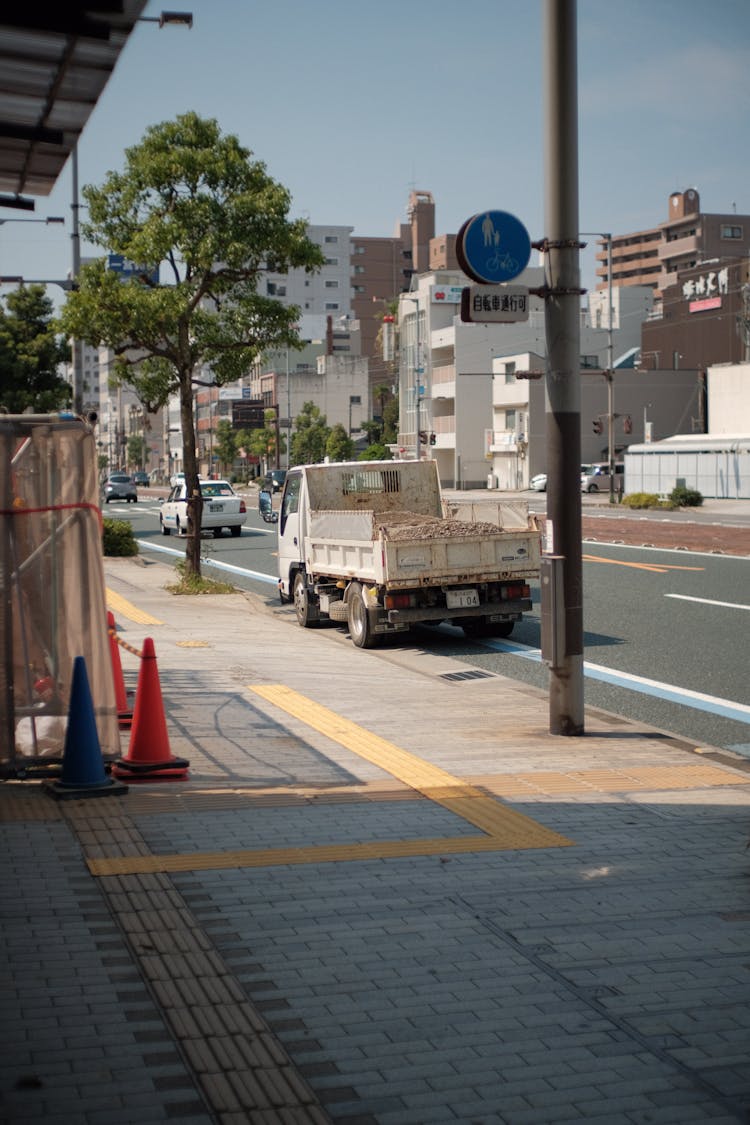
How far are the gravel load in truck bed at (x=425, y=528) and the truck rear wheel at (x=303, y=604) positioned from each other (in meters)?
1.63

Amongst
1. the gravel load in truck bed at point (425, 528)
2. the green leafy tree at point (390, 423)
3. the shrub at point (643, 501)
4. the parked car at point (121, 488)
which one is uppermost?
the green leafy tree at point (390, 423)

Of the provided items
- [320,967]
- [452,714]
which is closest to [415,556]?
[452,714]

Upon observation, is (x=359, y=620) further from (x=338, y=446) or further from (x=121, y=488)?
(x=338, y=446)

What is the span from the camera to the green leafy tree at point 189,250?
22141mm

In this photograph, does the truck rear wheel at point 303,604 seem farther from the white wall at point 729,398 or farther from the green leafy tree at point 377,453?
the green leafy tree at point 377,453

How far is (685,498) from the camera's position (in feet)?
192

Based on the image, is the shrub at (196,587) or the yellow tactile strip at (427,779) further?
the shrub at (196,587)

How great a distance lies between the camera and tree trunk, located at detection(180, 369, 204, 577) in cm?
2266

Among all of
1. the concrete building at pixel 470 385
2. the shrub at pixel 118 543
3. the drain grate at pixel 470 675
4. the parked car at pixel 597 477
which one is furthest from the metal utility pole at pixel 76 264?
the concrete building at pixel 470 385

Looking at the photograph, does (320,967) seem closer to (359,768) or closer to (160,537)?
(359,768)

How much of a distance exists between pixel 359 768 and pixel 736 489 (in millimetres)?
56467

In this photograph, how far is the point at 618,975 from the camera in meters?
5.38

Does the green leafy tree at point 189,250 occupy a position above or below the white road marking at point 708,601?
above

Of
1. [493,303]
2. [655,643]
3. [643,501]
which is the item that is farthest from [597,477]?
[493,303]
